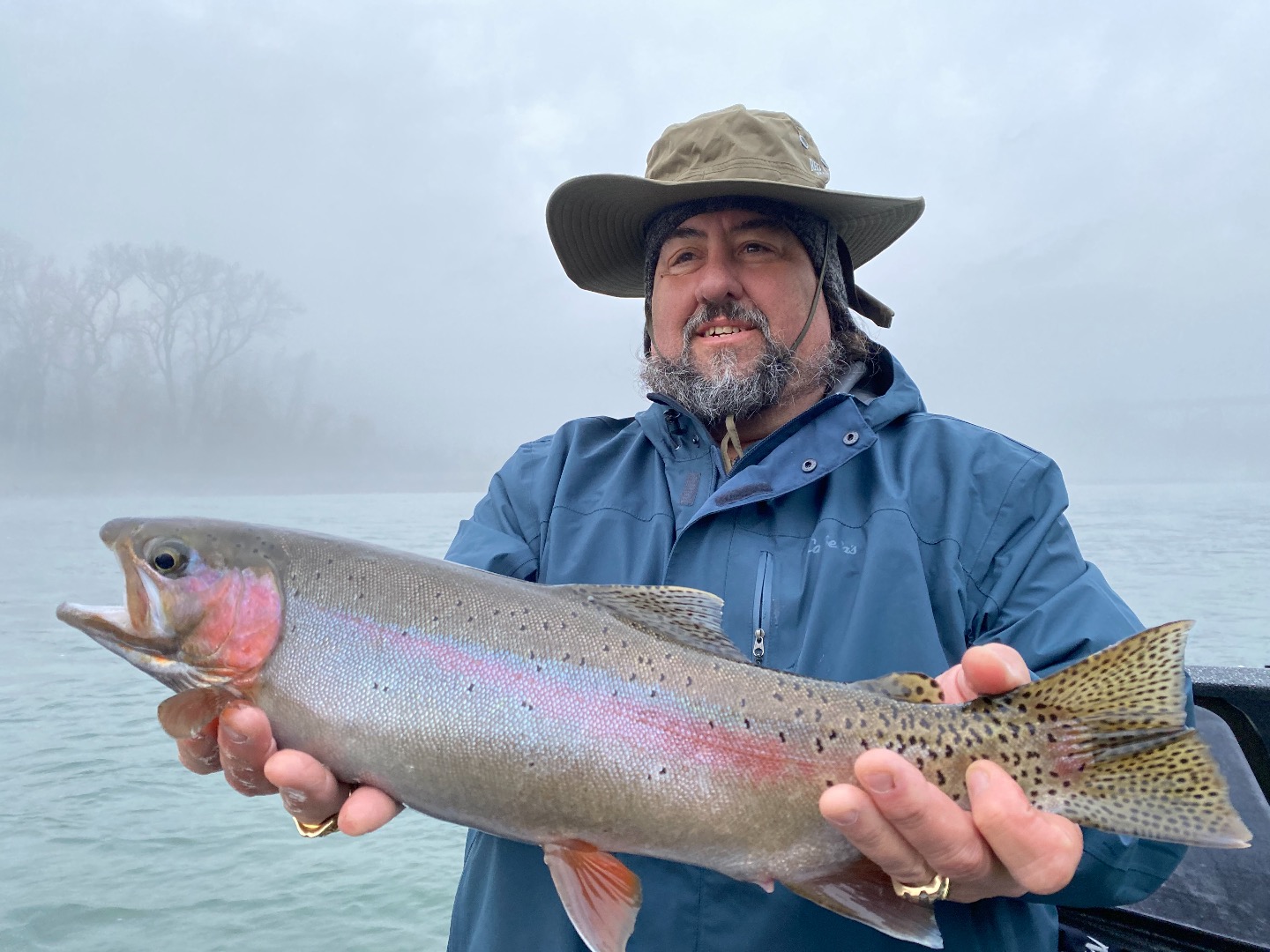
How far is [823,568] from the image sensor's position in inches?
96.1

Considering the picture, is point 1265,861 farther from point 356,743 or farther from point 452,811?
point 356,743

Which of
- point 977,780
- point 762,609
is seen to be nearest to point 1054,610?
point 977,780

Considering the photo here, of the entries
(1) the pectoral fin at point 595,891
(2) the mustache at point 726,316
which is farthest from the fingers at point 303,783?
(2) the mustache at point 726,316

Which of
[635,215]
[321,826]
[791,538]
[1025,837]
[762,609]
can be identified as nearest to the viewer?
[1025,837]

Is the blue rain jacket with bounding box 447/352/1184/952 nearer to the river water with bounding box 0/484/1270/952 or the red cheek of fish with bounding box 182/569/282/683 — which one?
the red cheek of fish with bounding box 182/569/282/683

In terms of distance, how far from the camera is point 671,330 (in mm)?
3414

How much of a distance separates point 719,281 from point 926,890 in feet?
7.43

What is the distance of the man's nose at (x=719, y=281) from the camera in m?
3.24

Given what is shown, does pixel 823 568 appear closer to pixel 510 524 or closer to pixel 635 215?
pixel 510 524

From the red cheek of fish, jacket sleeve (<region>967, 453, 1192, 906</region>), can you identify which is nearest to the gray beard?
jacket sleeve (<region>967, 453, 1192, 906</region>)

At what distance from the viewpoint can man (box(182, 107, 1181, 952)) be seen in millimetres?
1897

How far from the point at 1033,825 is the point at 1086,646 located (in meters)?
0.66

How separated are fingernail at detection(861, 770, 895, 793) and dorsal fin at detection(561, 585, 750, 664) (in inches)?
22.2

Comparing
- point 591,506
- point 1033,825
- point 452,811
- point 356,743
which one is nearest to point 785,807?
point 1033,825
